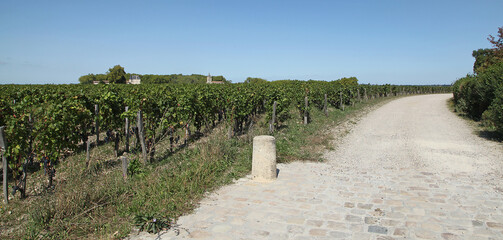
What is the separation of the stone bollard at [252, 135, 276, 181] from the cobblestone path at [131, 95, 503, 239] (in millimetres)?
232

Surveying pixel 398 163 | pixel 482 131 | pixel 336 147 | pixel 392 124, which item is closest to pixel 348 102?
pixel 392 124

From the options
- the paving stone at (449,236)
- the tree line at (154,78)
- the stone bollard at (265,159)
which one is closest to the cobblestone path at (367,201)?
the paving stone at (449,236)

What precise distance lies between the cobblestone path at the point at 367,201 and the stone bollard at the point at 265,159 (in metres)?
0.23

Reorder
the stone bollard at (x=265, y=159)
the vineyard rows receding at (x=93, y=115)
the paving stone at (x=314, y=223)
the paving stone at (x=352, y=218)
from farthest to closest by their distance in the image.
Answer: the vineyard rows receding at (x=93, y=115) < the stone bollard at (x=265, y=159) < the paving stone at (x=352, y=218) < the paving stone at (x=314, y=223)

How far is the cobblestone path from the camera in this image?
390 centimetres

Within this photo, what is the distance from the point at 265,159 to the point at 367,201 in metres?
1.98

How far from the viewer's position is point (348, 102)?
2423cm

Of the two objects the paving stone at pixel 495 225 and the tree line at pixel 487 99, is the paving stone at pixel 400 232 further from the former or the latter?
the tree line at pixel 487 99

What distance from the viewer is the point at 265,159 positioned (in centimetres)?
600

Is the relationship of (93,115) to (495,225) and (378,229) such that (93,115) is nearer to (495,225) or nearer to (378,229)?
(378,229)

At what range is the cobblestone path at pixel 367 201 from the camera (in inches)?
153

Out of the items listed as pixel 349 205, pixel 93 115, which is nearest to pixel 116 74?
pixel 93 115

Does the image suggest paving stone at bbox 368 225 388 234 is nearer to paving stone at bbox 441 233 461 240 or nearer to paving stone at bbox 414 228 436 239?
paving stone at bbox 414 228 436 239

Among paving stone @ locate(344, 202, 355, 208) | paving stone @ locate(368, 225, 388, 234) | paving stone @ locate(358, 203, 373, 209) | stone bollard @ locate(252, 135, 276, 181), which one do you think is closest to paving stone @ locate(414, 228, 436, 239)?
paving stone @ locate(368, 225, 388, 234)
